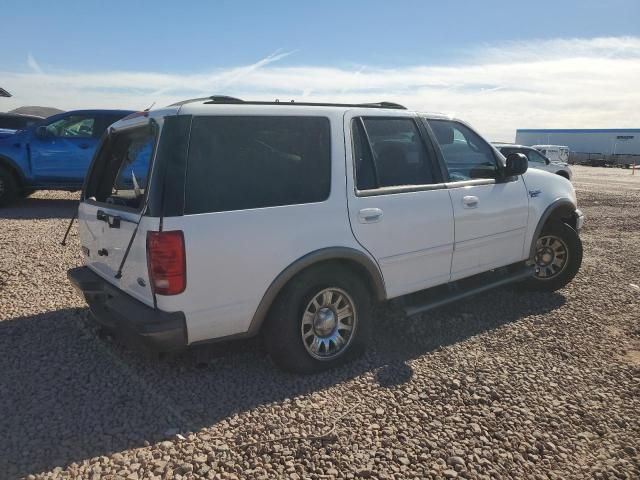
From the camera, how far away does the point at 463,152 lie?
4461mm

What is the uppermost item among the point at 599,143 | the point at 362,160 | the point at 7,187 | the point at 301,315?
the point at 599,143

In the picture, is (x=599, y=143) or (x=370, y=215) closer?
(x=370, y=215)

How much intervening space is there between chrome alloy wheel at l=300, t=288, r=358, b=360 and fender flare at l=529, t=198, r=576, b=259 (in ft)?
7.74

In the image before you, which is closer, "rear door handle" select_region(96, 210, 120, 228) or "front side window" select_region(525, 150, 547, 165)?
"rear door handle" select_region(96, 210, 120, 228)

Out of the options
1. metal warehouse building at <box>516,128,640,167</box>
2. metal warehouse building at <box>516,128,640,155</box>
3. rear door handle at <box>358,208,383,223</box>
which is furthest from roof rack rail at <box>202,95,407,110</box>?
metal warehouse building at <box>516,128,640,155</box>

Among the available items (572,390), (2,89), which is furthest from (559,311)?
(2,89)

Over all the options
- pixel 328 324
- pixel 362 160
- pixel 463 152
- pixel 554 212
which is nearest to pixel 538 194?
pixel 554 212

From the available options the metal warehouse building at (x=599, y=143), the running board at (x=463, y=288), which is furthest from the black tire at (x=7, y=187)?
the metal warehouse building at (x=599, y=143)

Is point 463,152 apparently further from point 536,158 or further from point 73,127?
point 536,158

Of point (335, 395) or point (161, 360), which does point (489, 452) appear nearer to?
point (335, 395)

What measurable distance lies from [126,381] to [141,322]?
79cm

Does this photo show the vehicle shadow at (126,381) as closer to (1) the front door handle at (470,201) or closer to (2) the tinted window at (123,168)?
(1) the front door handle at (470,201)

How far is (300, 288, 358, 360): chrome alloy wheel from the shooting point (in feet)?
11.0

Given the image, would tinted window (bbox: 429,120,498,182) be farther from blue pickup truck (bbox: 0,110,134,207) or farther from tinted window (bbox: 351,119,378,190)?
blue pickup truck (bbox: 0,110,134,207)
